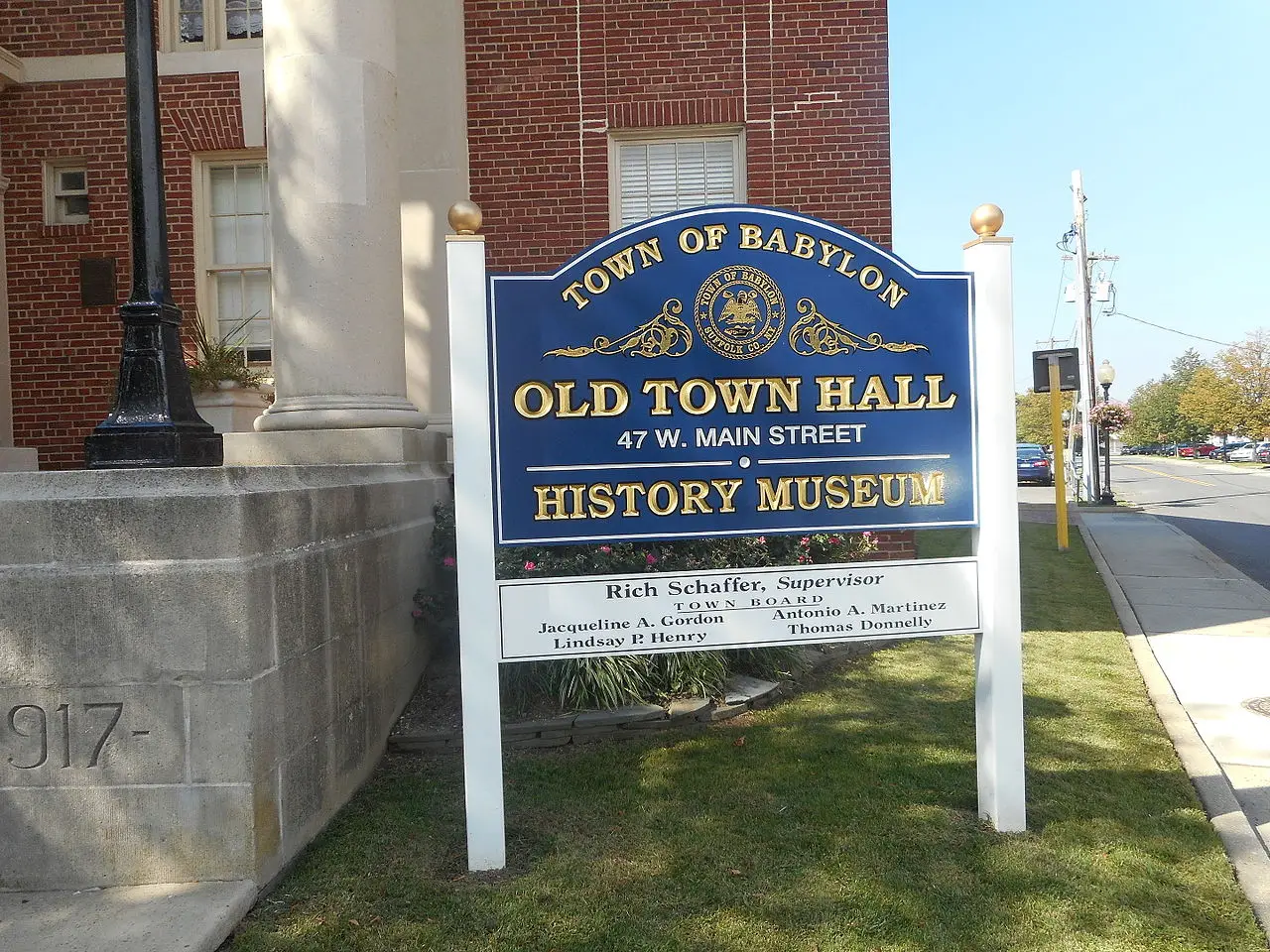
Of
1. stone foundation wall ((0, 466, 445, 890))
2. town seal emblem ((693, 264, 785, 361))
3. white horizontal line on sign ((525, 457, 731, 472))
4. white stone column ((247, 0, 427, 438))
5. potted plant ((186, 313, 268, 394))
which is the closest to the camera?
stone foundation wall ((0, 466, 445, 890))

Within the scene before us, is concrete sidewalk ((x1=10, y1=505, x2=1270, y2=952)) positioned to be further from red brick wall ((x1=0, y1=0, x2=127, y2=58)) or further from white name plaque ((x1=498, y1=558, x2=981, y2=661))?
red brick wall ((x1=0, y1=0, x2=127, y2=58))

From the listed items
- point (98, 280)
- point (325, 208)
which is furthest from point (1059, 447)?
point (98, 280)

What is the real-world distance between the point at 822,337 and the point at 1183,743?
10.4ft

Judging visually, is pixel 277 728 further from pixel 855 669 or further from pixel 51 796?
pixel 855 669

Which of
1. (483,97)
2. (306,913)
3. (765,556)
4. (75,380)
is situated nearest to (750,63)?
(483,97)

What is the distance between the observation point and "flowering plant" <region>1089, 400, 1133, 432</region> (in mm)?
25781

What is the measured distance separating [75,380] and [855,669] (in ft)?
24.2

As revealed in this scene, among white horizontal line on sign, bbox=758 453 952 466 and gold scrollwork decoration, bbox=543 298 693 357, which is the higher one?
gold scrollwork decoration, bbox=543 298 693 357

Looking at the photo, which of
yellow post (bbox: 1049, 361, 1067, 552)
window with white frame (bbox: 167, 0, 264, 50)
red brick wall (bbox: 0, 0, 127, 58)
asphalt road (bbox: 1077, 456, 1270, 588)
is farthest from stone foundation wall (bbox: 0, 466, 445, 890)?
asphalt road (bbox: 1077, 456, 1270, 588)

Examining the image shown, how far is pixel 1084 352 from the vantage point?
30.1 m

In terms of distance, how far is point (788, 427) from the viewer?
399 centimetres

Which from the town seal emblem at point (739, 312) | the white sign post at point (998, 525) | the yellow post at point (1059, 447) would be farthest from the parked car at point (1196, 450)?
the town seal emblem at point (739, 312)

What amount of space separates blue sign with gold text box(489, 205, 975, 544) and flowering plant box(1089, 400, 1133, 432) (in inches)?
955

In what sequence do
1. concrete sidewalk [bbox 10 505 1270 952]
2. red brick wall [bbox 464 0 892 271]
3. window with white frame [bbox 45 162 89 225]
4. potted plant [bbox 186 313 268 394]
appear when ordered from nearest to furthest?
concrete sidewalk [bbox 10 505 1270 952], potted plant [bbox 186 313 268 394], red brick wall [bbox 464 0 892 271], window with white frame [bbox 45 162 89 225]
